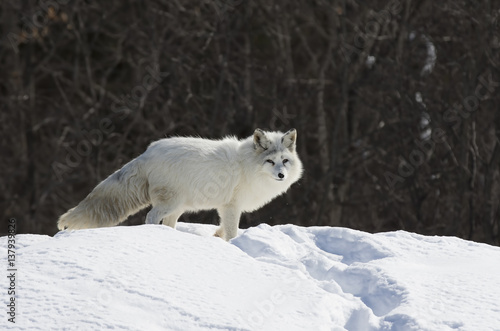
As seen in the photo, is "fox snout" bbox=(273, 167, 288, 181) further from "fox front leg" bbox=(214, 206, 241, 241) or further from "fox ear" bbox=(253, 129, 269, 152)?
"fox front leg" bbox=(214, 206, 241, 241)

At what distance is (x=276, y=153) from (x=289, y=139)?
29cm

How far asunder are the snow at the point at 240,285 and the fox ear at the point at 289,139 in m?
2.05

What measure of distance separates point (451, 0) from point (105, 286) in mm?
14382

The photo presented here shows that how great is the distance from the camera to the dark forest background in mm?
18531

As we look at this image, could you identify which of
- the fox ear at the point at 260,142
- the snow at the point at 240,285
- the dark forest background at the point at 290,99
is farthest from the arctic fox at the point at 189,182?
the dark forest background at the point at 290,99

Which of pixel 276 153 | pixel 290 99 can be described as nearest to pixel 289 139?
pixel 276 153

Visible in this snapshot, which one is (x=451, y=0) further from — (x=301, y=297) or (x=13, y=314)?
(x=13, y=314)

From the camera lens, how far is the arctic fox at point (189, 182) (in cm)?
892

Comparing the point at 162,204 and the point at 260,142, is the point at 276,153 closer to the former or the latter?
the point at 260,142

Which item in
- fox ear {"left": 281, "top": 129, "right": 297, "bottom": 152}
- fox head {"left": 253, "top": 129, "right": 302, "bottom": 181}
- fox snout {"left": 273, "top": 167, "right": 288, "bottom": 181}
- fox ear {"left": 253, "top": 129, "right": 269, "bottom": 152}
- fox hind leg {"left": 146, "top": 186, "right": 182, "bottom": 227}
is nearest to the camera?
fox hind leg {"left": 146, "top": 186, "right": 182, "bottom": 227}

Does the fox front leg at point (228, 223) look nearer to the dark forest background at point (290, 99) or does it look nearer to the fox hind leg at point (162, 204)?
the fox hind leg at point (162, 204)

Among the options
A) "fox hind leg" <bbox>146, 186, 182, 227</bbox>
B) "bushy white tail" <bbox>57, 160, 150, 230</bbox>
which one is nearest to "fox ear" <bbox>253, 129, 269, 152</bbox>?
"fox hind leg" <bbox>146, 186, 182, 227</bbox>

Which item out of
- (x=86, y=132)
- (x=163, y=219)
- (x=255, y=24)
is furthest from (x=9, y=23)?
(x=163, y=219)

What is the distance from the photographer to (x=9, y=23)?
22453 mm
